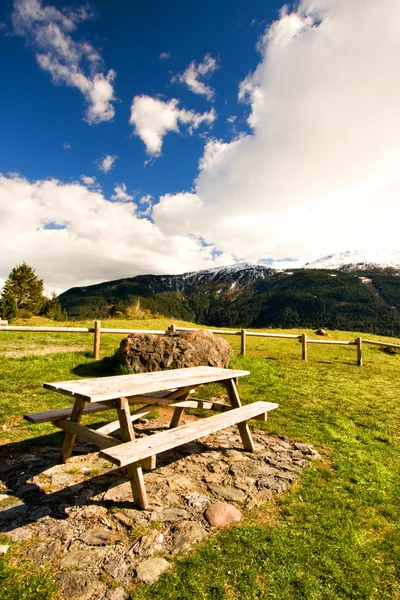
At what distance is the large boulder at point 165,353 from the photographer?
923 cm

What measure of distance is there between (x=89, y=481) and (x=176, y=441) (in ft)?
4.35

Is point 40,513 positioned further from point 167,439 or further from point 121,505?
point 167,439

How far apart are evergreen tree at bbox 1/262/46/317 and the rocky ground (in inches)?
1949

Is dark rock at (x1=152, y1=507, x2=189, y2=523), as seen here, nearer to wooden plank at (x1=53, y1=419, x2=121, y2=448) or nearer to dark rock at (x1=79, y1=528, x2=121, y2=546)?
dark rock at (x1=79, y1=528, x2=121, y2=546)

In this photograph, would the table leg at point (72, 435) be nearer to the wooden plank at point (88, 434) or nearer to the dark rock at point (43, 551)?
the wooden plank at point (88, 434)

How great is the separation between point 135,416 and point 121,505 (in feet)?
5.31

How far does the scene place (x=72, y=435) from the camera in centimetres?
427

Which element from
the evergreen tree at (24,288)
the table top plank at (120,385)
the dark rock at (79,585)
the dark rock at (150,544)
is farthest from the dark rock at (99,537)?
the evergreen tree at (24,288)

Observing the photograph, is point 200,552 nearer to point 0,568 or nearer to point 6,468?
point 0,568

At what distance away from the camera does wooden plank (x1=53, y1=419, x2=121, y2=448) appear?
361 cm

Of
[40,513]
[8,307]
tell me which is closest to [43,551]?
[40,513]

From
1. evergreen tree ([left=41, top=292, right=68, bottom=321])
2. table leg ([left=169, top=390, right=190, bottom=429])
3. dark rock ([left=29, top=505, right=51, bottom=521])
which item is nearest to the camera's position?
dark rock ([left=29, top=505, right=51, bottom=521])

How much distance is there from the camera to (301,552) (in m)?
2.90

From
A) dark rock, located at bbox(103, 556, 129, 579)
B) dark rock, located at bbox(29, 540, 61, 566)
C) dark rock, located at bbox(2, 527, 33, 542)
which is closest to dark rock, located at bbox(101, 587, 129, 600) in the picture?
dark rock, located at bbox(103, 556, 129, 579)
